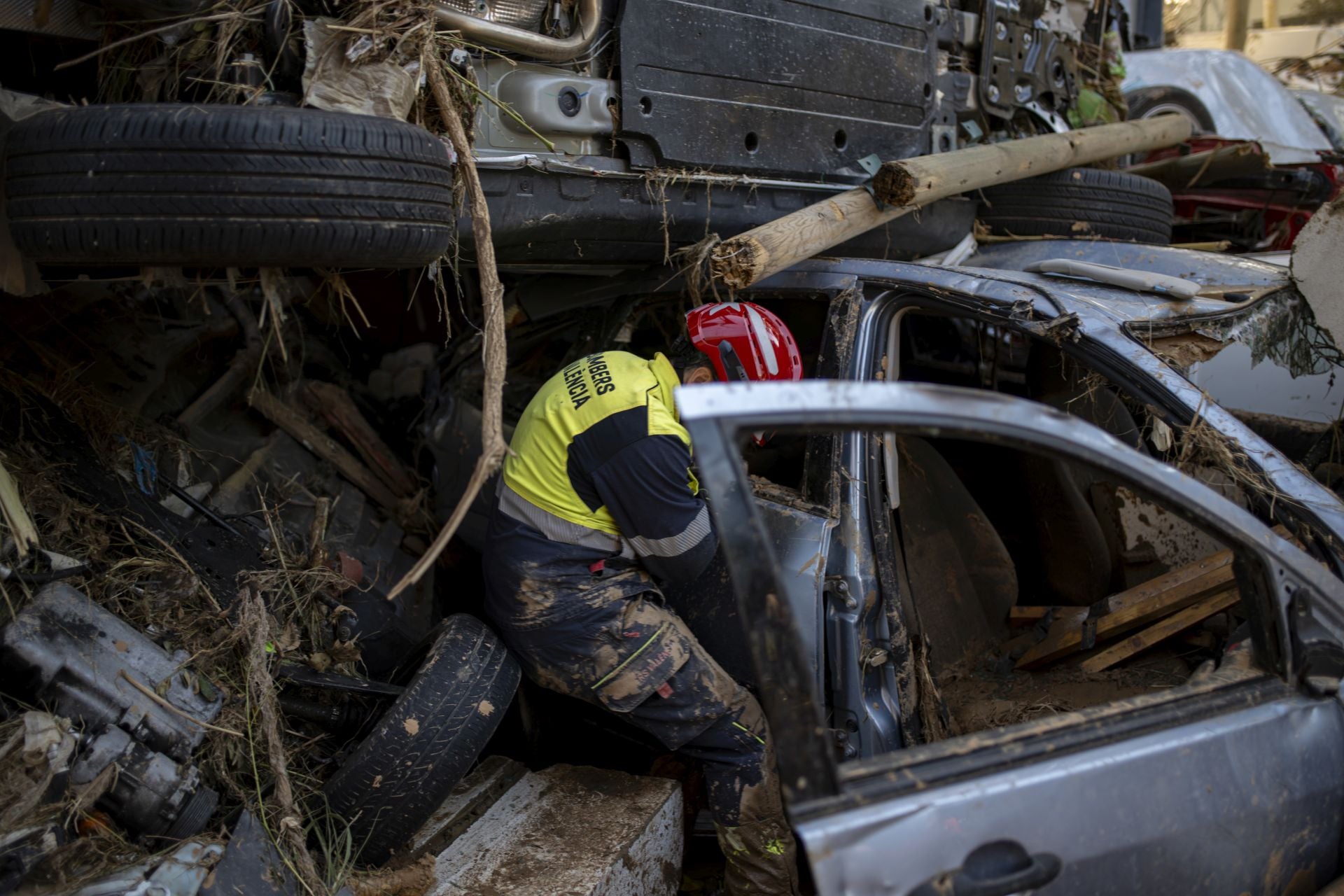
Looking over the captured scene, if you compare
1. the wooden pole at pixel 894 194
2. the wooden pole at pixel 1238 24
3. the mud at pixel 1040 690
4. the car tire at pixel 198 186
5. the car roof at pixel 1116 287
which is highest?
the wooden pole at pixel 1238 24

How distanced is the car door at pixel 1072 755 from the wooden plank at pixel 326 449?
2.87m

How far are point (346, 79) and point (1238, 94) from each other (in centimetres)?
809

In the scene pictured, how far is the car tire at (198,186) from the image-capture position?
92.4 inches

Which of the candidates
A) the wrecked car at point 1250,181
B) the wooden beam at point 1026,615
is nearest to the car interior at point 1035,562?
the wooden beam at point 1026,615

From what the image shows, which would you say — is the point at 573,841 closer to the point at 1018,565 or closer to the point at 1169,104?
the point at 1018,565

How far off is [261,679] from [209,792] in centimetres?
37

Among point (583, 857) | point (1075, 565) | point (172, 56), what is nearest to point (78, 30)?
point (172, 56)

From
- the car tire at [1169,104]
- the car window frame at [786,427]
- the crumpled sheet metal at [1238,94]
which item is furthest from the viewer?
the car tire at [1169,104]

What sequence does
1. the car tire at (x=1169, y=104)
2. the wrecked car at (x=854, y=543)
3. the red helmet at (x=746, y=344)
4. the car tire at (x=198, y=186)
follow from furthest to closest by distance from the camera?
the car tire at (x=1169, y=104) < the red helmet at (x=746, y=344) < the car tire at (x=198, y=186) < the wrecked car at (x=854, y=543)

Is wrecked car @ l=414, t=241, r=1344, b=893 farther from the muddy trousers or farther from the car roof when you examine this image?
the muddy trousers

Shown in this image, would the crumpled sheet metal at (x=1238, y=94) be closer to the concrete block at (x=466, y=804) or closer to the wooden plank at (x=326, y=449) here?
the wooden plank at (x=326, y=449)

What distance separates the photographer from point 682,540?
9.56ft

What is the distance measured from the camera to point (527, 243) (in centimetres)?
344

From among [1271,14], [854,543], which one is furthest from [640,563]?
[1271,14]
